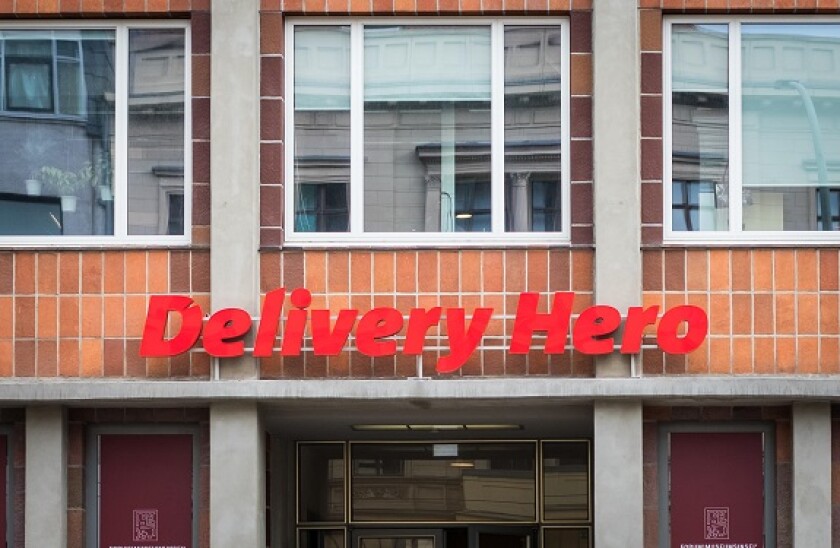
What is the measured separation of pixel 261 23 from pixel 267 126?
967 millimetres

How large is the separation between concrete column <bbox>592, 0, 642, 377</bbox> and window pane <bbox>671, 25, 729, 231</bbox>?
49 centimetres

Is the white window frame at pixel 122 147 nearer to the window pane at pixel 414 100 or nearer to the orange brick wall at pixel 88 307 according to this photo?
the orange brick wall at pixel 88 307

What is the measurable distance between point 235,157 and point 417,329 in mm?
2334

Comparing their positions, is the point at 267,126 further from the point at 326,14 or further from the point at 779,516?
the point at 779,516

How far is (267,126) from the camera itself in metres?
16.2

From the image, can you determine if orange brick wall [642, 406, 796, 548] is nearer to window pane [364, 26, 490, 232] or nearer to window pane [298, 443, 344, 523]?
window pane [364, 26, 490, 232]

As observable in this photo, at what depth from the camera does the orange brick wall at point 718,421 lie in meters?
15.9

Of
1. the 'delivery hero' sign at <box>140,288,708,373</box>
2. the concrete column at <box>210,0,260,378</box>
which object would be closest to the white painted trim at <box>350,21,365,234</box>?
the concrete column at <box>210,0,260,378</box>

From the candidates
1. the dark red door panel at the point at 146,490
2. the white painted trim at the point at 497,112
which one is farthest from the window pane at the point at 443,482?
the white painted trim at the point at 497,112

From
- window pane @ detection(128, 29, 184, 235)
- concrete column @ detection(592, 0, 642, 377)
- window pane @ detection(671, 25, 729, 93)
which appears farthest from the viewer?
window pane @ detection(128, 29, 184, 235)

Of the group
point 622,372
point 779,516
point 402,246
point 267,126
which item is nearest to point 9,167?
point 267,126

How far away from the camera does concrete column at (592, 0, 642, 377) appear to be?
1577cm

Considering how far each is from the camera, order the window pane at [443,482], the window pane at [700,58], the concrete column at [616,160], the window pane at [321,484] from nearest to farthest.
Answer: the concrete column at [616,160], the window pane at [700,58], the window pane at [443,482], the window pane at [321,484]

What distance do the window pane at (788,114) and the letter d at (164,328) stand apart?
209 inches
